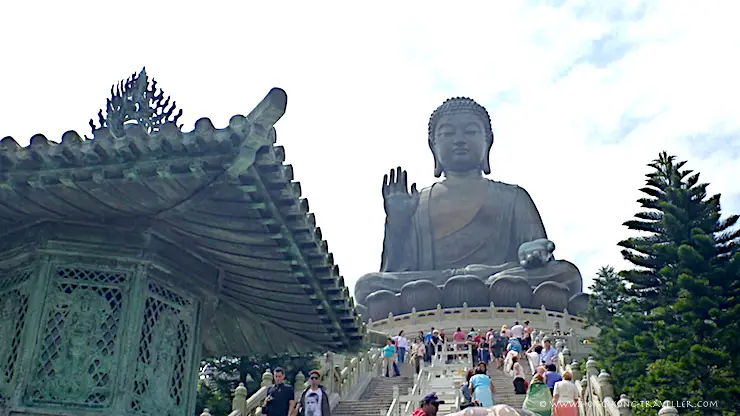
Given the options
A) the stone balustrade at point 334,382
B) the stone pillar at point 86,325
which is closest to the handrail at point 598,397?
the stone balustrade at point 334,382

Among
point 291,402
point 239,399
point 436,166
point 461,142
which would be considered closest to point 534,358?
point 239,399

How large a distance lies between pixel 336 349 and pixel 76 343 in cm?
187

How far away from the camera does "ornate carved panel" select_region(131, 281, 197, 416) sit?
456cm

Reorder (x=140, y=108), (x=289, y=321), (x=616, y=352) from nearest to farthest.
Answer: (x=289, y=321)
(x=140, y=108)
(x=616, y=352)

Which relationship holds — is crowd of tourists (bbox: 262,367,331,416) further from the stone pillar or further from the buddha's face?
the buddha's face

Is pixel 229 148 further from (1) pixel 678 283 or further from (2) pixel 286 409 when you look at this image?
(1) pixel 678 283

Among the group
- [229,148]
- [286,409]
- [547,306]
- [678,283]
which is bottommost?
[286,409]

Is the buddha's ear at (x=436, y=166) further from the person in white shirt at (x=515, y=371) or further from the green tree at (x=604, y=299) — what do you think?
the person in white shirt at (x=515, y=371)

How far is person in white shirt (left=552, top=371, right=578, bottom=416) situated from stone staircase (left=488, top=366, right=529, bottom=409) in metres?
1.43

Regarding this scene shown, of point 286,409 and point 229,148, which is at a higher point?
point 229,148

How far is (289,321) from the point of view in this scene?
18.2 feet

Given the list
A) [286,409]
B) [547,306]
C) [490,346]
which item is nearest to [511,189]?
[547,306]

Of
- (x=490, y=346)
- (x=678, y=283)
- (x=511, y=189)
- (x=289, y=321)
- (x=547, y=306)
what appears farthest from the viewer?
(x=511, y=189)

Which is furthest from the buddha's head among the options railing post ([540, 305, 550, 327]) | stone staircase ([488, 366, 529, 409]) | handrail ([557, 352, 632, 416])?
handrail ([557, 352, 632, 416])
